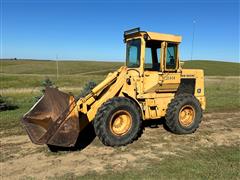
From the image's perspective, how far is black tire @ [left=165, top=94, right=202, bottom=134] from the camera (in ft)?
26.7

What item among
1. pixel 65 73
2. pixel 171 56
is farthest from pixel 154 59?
pixel 65 73

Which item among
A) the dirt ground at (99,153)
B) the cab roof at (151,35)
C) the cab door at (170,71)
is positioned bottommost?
the dirt ground at (99,153)

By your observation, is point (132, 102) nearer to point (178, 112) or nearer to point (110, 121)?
point (110, 121)

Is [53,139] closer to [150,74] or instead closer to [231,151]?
[150,74]

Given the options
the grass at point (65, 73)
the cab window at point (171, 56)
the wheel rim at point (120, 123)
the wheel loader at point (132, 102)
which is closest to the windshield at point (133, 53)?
the wheel loader at point (132, 102)

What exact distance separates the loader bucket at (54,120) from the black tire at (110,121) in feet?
2.01

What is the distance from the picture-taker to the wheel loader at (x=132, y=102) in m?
6.71

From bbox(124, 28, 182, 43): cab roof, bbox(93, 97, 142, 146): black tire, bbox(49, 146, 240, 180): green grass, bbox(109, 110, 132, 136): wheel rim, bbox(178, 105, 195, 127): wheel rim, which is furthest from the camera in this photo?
bbox(178, 105, 195, 127): wheel rim

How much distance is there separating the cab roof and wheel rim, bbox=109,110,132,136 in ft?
6.83

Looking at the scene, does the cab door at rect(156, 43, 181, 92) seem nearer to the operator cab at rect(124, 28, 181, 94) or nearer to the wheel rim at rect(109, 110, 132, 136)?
the operator cab at rect(124, 28, 181, 94)

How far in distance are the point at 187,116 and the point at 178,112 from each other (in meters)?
0.62

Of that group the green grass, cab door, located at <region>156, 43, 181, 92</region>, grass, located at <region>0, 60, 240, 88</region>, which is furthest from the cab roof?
grass, located at <region>0, 60, 240, 88</region>

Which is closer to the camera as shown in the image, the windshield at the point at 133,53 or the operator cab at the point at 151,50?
the operator cab at the point at 151,50

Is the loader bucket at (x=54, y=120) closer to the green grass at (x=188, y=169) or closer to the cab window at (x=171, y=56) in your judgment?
the green grass at (x=188, y=169)
